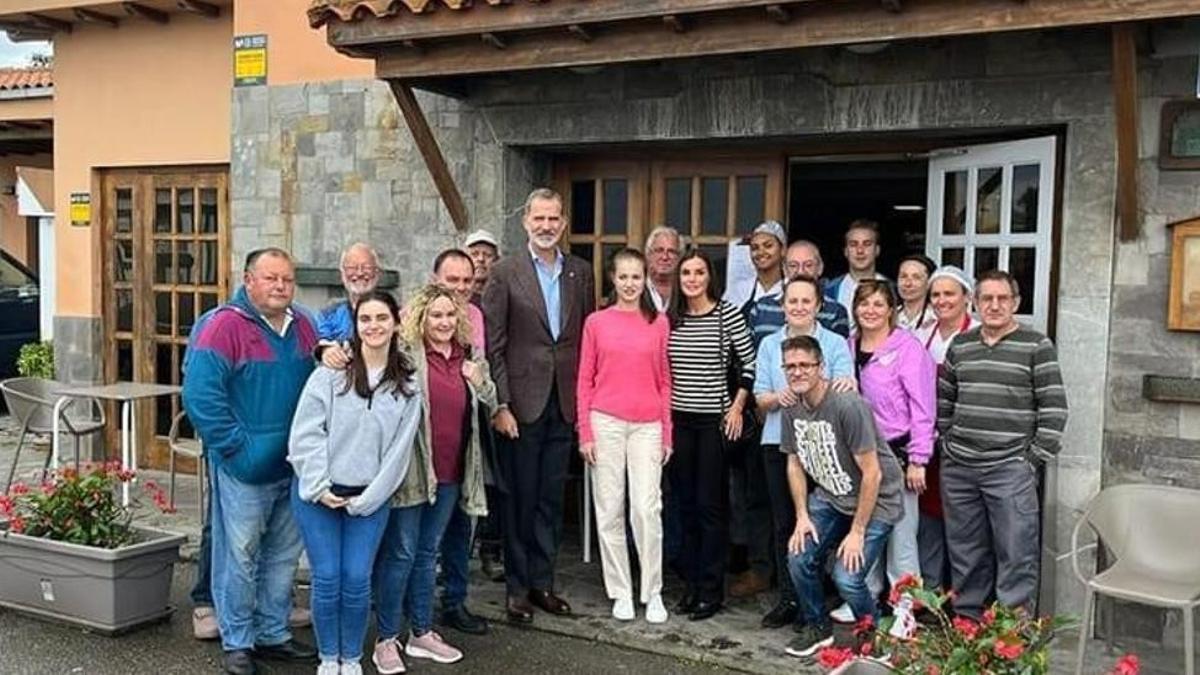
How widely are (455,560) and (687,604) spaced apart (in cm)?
103

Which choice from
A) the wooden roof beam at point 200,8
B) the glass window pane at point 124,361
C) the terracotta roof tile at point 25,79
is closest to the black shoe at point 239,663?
the glass window pane at point 124,361

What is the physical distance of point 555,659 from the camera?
4234 mm

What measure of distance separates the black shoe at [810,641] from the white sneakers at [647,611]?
1.88 ft

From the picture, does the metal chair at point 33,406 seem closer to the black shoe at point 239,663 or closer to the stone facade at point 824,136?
the stone facade at point 824,136

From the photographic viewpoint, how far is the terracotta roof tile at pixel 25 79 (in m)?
9.77

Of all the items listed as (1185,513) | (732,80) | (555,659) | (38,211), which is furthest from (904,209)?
(38,211)

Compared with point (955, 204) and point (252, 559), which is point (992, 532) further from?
point (252, 559)

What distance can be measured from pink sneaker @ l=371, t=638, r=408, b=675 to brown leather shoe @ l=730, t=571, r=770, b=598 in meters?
1.64

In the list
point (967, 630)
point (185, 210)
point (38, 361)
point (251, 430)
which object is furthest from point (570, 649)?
point (38, 361)

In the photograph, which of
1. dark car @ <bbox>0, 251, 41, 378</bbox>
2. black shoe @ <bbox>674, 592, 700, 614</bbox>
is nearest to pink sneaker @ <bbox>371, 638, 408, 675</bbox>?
black shoe @ <bbox>674, 592, 700, 614</bbox>

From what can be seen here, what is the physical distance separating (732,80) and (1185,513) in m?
2.68

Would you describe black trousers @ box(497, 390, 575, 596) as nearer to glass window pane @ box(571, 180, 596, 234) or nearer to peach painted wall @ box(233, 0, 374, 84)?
glass window pane @ box(571, 180, 596, 234)

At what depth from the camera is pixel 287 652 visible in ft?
13.5

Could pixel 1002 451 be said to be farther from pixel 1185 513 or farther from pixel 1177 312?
pixel 1177 312
